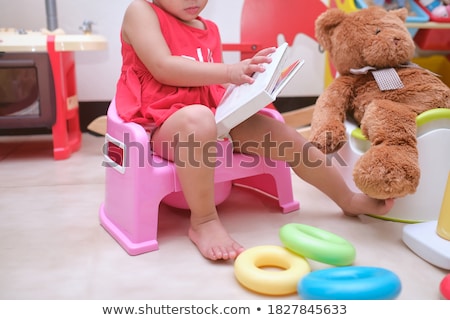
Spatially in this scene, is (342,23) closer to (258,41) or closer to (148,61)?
(148,61)

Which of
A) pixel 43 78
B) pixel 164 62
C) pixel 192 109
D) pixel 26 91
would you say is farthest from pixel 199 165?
pixel 26 91

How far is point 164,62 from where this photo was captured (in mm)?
755

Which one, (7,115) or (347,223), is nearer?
(347,223)

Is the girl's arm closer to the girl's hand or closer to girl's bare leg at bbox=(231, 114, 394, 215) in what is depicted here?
the girl's hand

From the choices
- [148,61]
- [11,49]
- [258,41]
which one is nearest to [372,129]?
[148,61]

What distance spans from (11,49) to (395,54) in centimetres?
102

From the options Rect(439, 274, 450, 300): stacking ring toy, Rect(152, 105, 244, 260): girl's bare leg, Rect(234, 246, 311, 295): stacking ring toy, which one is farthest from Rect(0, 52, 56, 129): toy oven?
Rect(439, 274, 450, 300): stacking ring toy

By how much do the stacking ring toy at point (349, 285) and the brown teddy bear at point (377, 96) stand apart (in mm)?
195

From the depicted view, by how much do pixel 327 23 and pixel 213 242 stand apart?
22.9 inches

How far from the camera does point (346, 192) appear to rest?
84 centimetres

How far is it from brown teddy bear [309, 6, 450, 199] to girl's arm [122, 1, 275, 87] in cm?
23

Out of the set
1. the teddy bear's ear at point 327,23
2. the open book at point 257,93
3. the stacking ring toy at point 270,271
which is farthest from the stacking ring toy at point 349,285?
the teddy bear's ear at point 327,23

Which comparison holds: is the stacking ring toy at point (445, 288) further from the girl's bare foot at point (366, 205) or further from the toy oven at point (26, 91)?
the toy oven at point (26, 91)

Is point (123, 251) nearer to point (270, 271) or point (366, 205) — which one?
point (270, 271)
